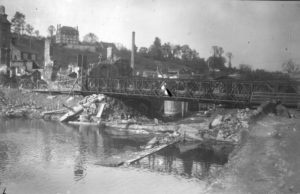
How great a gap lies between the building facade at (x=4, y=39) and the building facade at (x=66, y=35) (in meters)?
33.7

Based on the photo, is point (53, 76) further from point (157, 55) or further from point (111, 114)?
point (157, 55)

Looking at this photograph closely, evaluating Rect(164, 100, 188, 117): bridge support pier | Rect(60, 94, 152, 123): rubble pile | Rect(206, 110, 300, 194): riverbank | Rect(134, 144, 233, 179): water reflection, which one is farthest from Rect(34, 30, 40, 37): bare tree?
Rect(206, 110, 300, 194): riverbank

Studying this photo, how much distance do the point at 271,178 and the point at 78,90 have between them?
106 feet

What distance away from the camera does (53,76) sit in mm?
56625

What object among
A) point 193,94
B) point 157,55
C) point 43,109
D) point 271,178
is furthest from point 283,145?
point 157,55

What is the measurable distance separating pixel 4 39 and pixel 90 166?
164 feet

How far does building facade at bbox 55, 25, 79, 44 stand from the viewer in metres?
98.4

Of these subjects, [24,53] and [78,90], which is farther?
[24,53]

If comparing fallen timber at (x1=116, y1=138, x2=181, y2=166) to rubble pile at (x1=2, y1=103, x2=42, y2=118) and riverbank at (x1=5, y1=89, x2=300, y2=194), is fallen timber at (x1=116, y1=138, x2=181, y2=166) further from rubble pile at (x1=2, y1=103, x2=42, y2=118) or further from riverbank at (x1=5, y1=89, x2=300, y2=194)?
rubble pile at (x1=2, y1=103, x2=42, y2=118)

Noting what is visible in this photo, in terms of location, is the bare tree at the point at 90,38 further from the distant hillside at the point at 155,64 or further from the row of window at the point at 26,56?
the row of window at the point at 26,56

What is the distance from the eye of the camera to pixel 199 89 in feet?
114

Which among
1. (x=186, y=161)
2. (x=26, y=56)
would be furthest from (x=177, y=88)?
(x=26, y=56)

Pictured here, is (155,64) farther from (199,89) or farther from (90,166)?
(90,166)

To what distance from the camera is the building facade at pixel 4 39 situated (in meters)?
60.4
